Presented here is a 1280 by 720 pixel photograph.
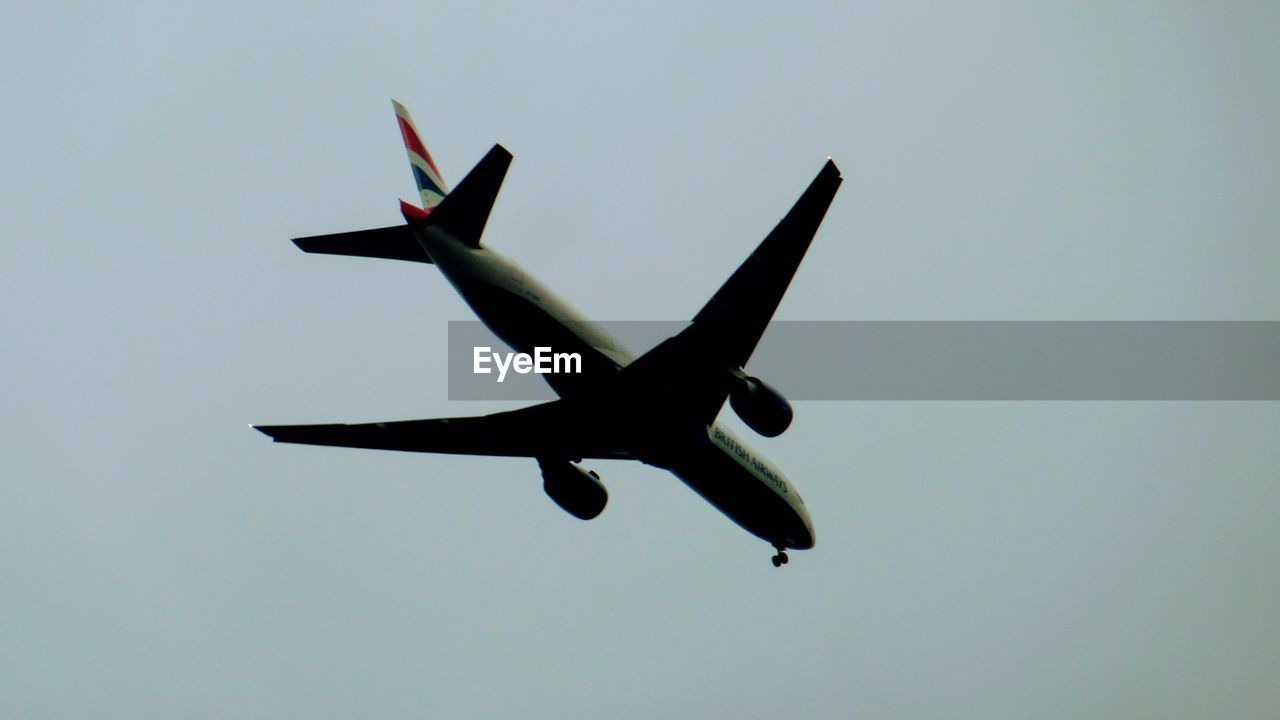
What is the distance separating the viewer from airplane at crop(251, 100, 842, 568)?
734 inches

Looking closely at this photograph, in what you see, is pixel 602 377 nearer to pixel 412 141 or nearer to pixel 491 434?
pixel 491 434

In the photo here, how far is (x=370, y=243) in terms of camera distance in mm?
20516

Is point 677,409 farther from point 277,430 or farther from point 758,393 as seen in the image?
point 277,430

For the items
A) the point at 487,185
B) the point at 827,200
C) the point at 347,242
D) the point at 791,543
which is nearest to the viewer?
the point at 827,200

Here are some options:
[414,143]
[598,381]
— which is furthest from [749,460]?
[414,143]

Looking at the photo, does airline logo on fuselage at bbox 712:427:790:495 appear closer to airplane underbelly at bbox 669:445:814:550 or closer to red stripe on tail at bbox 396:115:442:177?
airplane underbelly at bbox 669:445:814:550

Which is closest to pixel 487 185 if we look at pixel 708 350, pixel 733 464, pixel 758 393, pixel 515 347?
pixel 515 347

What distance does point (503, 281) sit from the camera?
65.0ft

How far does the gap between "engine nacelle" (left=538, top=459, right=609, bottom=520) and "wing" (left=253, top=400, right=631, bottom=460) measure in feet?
0.91

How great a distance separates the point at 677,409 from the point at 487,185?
544cm

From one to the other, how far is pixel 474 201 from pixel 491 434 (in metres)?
5.15

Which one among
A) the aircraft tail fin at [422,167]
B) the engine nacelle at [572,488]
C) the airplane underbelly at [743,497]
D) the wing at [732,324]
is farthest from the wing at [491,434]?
the aircraft tail fin at [422,167]

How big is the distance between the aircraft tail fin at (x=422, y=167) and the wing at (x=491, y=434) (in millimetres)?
5021

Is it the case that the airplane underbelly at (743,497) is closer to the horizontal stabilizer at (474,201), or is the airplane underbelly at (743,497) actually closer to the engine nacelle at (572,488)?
the engine nacelle at (572,488)
